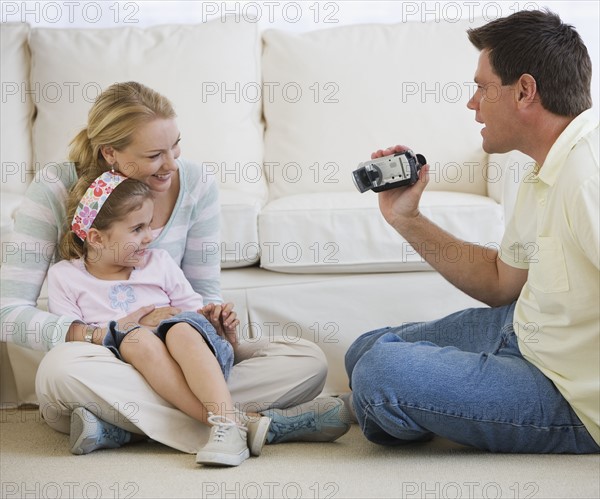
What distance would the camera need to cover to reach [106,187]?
1731 millimetres

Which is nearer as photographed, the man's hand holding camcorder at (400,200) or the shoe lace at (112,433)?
the shoe lace at (112,433)

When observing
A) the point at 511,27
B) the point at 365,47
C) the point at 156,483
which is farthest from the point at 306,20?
the point at 156,483

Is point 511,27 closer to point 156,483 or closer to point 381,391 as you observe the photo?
point 381,391

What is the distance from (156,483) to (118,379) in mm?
240

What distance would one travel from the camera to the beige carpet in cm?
139

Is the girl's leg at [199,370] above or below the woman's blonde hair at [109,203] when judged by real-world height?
below

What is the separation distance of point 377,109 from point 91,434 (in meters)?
1.39

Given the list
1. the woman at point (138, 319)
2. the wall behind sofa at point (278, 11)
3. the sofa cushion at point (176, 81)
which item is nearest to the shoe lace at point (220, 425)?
the woman at point (138, 319)

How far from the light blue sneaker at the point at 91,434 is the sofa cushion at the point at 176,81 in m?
1.07

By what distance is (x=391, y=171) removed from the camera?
1731mm

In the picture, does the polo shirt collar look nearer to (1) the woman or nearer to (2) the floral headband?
(1) the woman

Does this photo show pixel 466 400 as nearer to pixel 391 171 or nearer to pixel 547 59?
pixel 391 171

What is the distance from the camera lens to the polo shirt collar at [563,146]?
1.47 meters

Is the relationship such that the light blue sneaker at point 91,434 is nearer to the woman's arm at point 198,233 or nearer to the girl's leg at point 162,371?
the girl's leg at point 162,371
